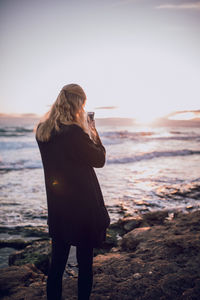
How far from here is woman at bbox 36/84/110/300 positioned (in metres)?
1.66

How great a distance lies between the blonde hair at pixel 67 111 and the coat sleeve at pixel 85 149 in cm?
7

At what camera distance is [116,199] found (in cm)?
670

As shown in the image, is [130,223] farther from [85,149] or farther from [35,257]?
[85,149]

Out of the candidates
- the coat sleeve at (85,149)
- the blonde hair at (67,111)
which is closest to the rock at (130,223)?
the coat sleeve at (85,149)

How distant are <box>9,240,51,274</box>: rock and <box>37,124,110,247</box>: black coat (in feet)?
6.03

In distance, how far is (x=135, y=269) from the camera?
2.64 meters

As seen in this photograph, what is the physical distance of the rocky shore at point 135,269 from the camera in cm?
225

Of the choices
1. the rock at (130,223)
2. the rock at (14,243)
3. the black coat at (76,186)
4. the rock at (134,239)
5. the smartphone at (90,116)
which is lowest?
the rock at (14,243)

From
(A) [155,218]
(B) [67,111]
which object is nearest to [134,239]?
(A) [155,218]

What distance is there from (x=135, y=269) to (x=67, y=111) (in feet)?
6.92

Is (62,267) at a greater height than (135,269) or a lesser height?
greater

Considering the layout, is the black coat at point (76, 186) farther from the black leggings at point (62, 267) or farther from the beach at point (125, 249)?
the beach at point (125, 249)

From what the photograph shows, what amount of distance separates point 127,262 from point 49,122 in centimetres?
214

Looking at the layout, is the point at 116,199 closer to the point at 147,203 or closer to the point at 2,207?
the point at 147,203
